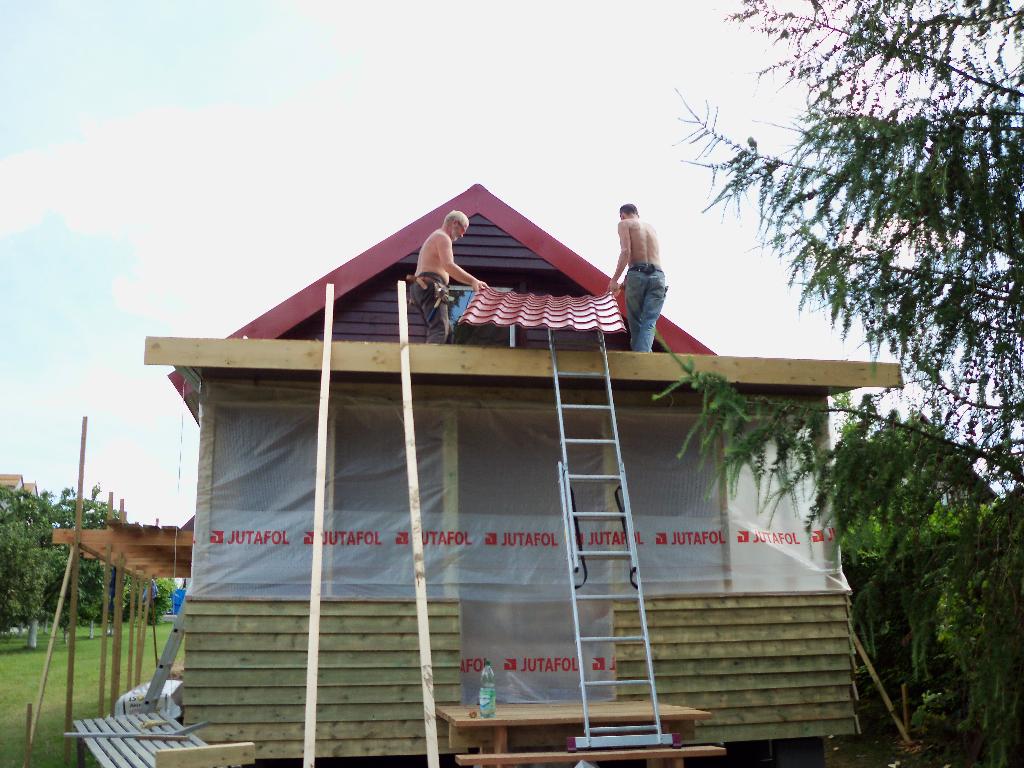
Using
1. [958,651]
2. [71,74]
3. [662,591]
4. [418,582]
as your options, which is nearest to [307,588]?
[418,582]

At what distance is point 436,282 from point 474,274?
191 centimetres

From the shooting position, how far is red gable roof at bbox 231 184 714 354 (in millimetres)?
8992

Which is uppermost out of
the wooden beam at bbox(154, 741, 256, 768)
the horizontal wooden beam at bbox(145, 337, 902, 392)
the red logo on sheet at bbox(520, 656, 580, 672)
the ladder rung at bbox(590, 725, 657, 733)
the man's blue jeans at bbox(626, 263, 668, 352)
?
the man's blue jeans at bbox(626, 263, 668, 352)

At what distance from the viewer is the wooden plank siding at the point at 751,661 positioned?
23.7ft

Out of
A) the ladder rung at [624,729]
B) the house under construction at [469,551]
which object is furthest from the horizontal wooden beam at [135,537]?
the ladder rung at [624,729]

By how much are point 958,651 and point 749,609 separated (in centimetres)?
276

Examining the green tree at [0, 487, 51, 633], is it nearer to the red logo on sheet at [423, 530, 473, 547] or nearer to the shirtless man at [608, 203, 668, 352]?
the red logo on sheet at [423, 530, 473, 547]

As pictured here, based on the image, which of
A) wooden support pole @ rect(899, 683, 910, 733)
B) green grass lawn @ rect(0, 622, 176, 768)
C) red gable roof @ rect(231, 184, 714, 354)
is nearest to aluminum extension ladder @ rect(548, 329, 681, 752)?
red gable roof @ rect(231, 184, 714, 354)

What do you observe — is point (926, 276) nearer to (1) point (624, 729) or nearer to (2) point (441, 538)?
(1) point (624, 729)

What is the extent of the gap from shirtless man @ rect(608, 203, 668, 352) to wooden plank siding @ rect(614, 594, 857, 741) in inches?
82.9

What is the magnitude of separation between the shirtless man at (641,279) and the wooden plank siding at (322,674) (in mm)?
2669

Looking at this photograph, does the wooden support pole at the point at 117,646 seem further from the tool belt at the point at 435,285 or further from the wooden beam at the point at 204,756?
the wooden beam at the point at 204,756

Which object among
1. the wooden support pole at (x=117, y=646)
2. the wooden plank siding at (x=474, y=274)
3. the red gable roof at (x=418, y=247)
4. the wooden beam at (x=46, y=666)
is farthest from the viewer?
the wooden support pole at (x=117, y=646)

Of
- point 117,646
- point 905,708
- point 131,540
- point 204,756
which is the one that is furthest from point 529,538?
point 117,646
